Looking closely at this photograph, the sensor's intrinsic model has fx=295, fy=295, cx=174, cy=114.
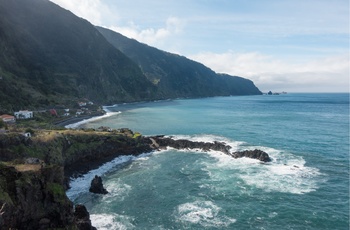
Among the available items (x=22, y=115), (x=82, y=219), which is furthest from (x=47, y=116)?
(x=82, y=219)

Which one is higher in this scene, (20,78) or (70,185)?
(20,78)

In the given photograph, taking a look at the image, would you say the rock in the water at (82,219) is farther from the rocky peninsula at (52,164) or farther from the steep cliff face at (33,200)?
the steep cliff face at (33,200)

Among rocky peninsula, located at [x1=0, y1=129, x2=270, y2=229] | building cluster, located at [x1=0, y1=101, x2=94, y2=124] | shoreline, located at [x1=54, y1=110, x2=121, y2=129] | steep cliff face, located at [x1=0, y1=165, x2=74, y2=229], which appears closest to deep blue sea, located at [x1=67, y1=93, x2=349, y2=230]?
rocky peninsula, located at [x1=0, y1=129, x2=270, y2=229]

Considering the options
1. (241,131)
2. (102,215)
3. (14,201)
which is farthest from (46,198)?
(241,131)

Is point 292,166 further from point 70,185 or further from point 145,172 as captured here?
point 70,185

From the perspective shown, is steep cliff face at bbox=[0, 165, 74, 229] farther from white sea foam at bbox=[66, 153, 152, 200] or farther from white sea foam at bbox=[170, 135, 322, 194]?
white sea foam at bbox=[170, 135, 322, 194]

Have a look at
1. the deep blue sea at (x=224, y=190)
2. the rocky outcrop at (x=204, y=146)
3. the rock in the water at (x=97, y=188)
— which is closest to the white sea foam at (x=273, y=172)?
the deep blue sea at (x=224, y=190)

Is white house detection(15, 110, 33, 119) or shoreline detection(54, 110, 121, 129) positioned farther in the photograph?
shoreline detection(54, 110, 121, 129)
